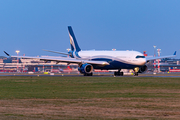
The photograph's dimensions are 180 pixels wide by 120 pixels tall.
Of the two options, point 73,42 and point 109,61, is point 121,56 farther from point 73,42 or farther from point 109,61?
point 73,42

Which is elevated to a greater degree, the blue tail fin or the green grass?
the blue tail fin

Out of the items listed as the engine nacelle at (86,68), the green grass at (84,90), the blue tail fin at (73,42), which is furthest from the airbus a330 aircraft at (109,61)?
the green grass at (84,90)

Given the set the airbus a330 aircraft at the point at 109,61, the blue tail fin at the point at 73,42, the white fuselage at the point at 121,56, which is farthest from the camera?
the blue tail fin at the point at 73,42

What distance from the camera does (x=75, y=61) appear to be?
68.2 meters

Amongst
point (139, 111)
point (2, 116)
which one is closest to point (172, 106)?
point (139, 111)

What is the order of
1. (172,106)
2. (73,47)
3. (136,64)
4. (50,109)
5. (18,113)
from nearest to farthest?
(18,113) < (50,109) < (172,106) < (136,64) < (73,47)

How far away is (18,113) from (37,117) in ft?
5.61

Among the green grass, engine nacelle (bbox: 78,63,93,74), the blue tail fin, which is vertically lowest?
the green grass

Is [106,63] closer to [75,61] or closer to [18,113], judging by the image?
[75,61]

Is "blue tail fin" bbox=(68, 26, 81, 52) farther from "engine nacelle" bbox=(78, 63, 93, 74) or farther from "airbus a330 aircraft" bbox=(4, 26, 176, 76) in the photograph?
"engine nacelle" bbox=(78, 63, 93, 74)

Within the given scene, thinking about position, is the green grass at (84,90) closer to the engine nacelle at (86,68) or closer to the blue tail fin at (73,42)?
the engine nacelle at (86,68)

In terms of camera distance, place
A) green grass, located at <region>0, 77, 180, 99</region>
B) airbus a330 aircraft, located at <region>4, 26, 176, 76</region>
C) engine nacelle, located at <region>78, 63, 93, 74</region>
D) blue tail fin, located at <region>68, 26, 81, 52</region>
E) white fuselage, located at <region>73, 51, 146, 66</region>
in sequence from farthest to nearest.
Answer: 1. blue tail fin, located at <region>68, 26, 81, 52</region>
2. airbus a330 aircraft, located at <region>4, 26, 176, 76</region>
3. white fuselage, located at <region>73, 51, 146, 66</region>
4. engine nacelle, located at <region>78, 63, 93, 74</region>
5. green grass, located at <region>0, 77, 180, 99</region>

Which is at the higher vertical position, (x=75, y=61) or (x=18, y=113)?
(x=75, y=61)

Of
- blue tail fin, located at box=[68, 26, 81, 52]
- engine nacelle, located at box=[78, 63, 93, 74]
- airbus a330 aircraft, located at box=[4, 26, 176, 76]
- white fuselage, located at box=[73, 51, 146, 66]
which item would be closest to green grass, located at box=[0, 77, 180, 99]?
engine nacelle, located at box=[78, 63, 93, 74]
